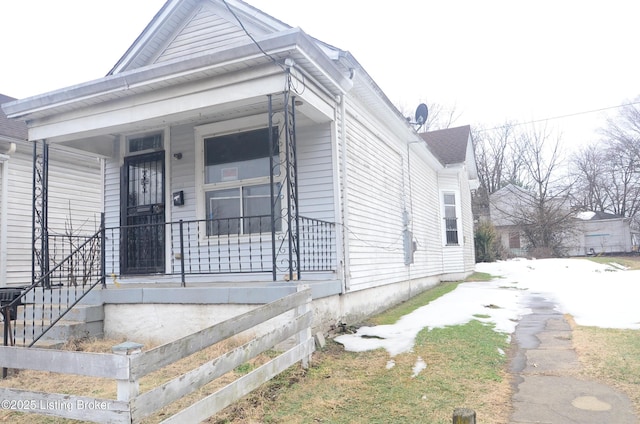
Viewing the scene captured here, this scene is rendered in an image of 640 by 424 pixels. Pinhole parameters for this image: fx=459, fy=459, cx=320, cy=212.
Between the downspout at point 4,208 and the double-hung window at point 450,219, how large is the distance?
1224cm

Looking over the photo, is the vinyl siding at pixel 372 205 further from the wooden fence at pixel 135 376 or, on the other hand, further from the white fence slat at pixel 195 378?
the wooden fence at pixel 135 376

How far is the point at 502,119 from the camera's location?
40594 mm

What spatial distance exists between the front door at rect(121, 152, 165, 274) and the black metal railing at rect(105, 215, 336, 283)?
0.06 ft

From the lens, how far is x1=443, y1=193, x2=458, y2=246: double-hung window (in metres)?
15.3

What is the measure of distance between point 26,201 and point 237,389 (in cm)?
970

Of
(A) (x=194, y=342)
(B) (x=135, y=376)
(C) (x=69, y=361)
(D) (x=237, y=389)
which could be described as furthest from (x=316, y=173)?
(B) (x=135, y=376)

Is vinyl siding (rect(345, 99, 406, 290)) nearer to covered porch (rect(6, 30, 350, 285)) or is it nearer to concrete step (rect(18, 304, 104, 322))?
covered porch (rect(6, 30, 350, 285))

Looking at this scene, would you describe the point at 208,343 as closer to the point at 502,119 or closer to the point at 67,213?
the point at 67,213

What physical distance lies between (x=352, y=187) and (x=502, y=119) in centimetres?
3746

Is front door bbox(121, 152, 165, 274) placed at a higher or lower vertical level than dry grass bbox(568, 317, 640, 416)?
higher

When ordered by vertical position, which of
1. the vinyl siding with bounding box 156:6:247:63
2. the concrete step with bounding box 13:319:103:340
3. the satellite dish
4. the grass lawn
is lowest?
the grass lawn

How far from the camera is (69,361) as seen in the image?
2.86 m

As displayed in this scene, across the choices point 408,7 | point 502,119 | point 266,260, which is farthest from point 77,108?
point 502,119

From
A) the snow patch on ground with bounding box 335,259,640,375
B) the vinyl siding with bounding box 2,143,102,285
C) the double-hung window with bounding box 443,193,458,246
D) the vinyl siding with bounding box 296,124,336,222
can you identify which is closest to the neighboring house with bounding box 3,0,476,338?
the vinyl siding with bounding box 296,124,336,222
